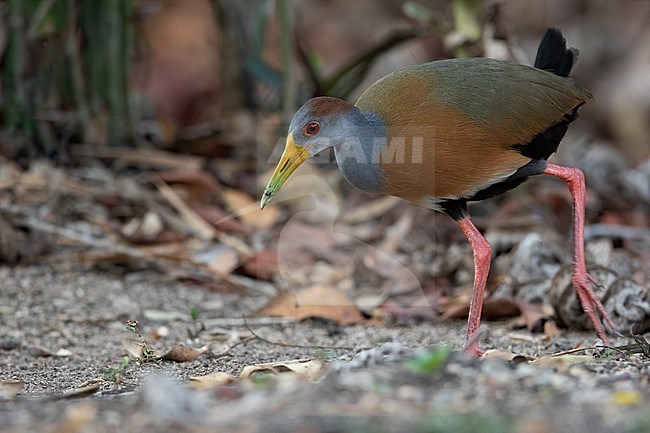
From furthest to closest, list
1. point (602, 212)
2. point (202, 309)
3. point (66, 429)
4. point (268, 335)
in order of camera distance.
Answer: point (602, 212)
point (202, 309)
point (268, 335)
point (66, 429)

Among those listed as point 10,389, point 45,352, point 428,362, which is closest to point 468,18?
point 45,352

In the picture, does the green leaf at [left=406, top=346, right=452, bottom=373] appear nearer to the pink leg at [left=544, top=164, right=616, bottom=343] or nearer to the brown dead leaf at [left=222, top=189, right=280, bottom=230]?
the pink leg at [left=544, top=164, right=616, bottom=343]

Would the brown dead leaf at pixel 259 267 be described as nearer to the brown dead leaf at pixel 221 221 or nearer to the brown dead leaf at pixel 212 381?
the brown dead leaf at pixel 221 221

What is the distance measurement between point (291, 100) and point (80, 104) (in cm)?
129

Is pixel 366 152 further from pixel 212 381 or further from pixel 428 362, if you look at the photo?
pixel 428 362

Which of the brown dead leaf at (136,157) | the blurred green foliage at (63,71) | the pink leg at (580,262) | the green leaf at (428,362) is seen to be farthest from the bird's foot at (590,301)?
the blurred green foliage at (63,71)

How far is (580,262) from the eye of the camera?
3908mm

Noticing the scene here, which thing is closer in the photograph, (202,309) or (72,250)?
(202,309)

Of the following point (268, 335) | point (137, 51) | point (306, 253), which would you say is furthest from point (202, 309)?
point (137, 51)

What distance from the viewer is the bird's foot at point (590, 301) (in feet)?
12.3

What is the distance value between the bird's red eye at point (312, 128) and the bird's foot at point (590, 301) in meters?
1.16

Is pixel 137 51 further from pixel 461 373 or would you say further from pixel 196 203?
pixel 461 373

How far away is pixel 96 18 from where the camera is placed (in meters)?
6.07

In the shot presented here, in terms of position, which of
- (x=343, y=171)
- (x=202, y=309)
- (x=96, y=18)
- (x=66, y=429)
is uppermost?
(x=96, y=18)
